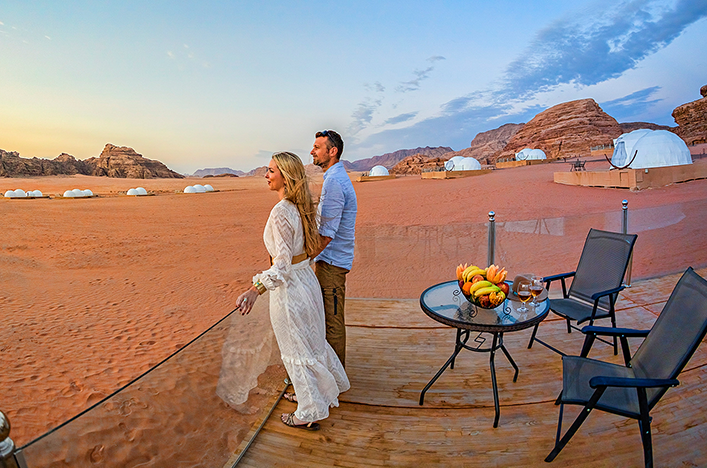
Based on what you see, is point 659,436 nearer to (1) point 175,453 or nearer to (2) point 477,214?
(1) point 175,453

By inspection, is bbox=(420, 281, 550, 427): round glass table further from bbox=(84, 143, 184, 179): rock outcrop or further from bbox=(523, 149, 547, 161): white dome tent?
bbox=(84, 143, 184, 179): rock outcrop

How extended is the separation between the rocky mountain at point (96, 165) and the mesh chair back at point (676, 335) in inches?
3551

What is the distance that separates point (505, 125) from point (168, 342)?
21447 cm

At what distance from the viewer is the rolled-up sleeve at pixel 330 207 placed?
8.39 ft

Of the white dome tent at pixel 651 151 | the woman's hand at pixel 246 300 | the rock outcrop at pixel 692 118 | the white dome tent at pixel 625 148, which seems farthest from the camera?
the rock outcrop at pixel 692 118

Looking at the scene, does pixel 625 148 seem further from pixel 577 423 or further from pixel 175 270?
pixel 577 423

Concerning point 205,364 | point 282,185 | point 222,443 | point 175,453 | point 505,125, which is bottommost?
point 222,443

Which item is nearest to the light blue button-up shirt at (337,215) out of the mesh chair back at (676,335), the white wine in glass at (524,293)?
the white wine in glass at (524,293)

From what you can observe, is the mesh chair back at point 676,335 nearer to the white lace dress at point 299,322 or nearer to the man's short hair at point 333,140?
the white lace dress at point 299,322

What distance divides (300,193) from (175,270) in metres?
11.3

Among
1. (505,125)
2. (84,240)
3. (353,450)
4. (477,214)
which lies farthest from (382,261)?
(505,125)

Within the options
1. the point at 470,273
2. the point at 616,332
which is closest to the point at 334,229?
the point at 470,273

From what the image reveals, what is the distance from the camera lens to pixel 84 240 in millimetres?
18062

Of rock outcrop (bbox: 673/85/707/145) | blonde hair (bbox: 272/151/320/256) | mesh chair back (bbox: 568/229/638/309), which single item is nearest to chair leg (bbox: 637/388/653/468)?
mesh chair back (bbox: 568/229/638/309)
